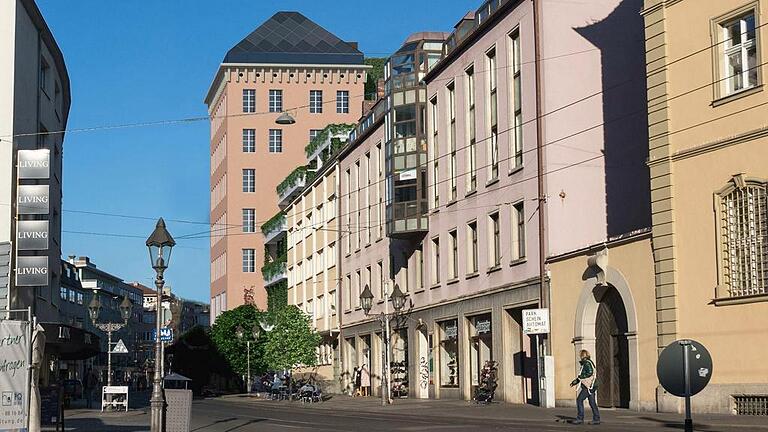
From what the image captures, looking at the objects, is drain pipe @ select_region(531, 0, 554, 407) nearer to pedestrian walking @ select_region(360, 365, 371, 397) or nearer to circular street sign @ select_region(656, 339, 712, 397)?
pedestrian walking @ select_region(360, 365, 371, 397)

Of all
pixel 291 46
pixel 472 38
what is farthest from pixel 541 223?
pixel 291 46

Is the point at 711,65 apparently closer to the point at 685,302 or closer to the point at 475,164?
the point at 685,302

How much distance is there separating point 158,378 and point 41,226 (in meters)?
17.2

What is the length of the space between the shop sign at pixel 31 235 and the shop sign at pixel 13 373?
19813 millimetres

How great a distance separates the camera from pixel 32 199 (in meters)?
38.6

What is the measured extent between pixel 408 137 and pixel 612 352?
2085cm

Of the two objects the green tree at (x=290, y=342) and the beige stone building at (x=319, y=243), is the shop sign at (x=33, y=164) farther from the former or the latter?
the beige stone building at (x=319, y=243)

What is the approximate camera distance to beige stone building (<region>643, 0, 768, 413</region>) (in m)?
27.3

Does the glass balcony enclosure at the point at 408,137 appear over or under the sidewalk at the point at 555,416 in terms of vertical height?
over

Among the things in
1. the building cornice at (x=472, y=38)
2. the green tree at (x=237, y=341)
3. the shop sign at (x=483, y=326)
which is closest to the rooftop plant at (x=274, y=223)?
the green tree at (x=237, y=341)

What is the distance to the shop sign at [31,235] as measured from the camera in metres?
38.0

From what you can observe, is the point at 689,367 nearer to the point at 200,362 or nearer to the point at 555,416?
the point at 555,416

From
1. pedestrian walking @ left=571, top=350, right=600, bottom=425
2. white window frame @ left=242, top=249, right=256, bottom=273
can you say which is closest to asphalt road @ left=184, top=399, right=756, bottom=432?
pedestrian walking @ left=571, top=350, right=600, bottom=425

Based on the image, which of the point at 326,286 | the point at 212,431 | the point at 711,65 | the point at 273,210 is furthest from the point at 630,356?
the point at 273,210
